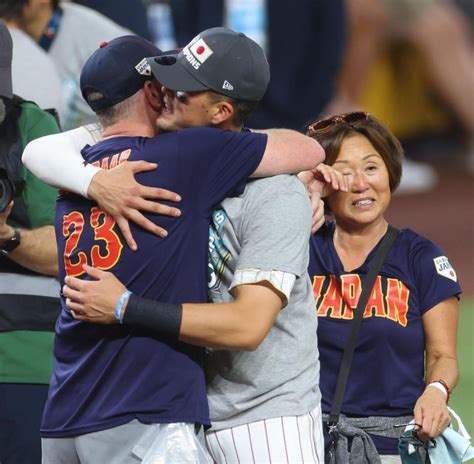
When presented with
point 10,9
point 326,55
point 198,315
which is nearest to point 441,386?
point 198,315

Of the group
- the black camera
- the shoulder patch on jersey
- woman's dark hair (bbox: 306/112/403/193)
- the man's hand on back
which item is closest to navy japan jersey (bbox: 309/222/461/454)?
the shoulder patch on jersey

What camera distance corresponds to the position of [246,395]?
3.72 metres

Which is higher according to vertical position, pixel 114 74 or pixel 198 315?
pixel 114 74

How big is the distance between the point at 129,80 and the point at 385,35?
11.6m

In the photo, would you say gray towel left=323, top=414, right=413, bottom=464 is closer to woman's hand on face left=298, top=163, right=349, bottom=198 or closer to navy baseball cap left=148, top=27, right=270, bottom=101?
woman's hand on face left=298, top=163, right=349, bottom=198

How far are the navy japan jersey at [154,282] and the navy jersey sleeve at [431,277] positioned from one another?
33.8 inches

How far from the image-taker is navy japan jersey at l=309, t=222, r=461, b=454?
4.23 m

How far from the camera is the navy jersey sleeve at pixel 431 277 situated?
4.27 metres

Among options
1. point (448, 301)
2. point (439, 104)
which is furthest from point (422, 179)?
point (448, 301)

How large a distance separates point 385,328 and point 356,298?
0.13 metres

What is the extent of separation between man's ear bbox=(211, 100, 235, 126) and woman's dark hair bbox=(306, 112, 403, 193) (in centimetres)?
68

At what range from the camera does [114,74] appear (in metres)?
3.81

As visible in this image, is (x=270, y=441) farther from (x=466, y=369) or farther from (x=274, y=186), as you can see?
(x=466, y=369)

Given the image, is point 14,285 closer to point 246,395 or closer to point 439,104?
point 246,395
